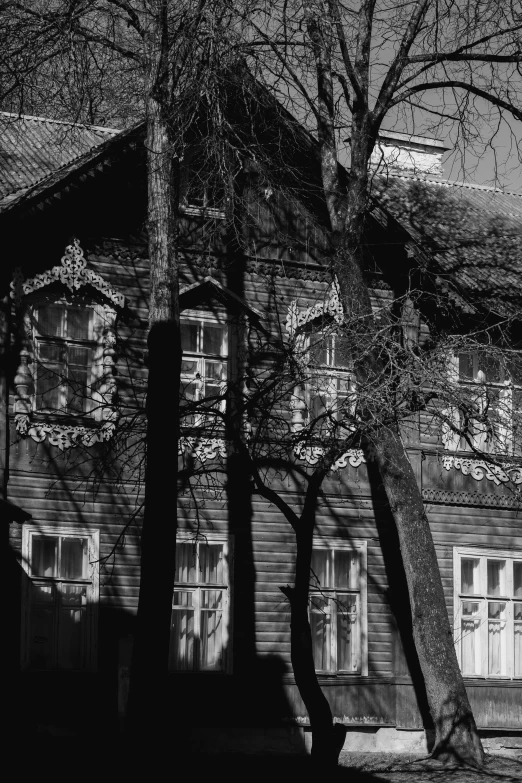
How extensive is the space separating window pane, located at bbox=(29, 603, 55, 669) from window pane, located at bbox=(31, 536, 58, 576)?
46 centimetres

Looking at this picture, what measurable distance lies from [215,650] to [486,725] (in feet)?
15.2

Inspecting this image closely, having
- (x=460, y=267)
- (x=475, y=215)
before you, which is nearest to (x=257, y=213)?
(x=460, y=267)

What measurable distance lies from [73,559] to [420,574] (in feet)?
15.7

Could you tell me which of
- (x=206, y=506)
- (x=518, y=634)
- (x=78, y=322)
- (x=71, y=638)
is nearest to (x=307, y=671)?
(x=71, y=638)

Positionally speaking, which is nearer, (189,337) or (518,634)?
(189,337)

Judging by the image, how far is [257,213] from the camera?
19.1m

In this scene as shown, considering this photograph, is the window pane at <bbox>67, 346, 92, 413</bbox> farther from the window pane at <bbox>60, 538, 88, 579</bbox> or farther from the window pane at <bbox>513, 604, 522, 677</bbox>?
the window pane at <bbox>513, 604, 522, 677</bbox>

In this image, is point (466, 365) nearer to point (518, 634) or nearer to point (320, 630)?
point (518, 634)

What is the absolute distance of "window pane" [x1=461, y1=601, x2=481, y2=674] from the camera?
19.1 m

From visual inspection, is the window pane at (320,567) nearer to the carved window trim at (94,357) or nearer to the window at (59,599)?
the window at (59,599)

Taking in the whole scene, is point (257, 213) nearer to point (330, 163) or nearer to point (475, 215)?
point (330, 163)

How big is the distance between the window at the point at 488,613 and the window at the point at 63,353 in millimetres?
6533

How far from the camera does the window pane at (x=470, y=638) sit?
19078mm

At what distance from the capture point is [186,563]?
17.7 m
